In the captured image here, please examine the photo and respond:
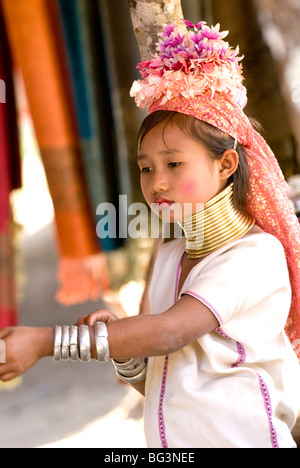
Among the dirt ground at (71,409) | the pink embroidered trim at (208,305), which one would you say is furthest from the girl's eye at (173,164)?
the dirt ground at (71,409)

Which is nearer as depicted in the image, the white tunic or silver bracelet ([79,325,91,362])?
silver bracelet ([79,325,91,362])

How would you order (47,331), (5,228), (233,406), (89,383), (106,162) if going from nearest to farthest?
(47,331), (233,406), (5,228), (106,162), (89,383)

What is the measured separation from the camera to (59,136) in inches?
117

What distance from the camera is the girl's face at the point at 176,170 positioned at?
4.37ft

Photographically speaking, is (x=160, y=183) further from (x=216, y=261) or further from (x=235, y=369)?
(x=235, y=369)

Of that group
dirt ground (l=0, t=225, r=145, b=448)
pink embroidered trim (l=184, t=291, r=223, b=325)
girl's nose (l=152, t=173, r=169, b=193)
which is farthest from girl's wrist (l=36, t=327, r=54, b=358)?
dirt ground (l=0, t=225, r=145, b=448)

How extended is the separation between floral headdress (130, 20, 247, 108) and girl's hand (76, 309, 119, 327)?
19.0 inches

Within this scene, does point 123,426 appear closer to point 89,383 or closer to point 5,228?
point 89,383

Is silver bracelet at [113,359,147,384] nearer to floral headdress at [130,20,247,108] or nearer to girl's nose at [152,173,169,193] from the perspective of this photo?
girl's nose at [152,173,169,193]

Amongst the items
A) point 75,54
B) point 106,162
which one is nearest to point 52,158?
point 106,162

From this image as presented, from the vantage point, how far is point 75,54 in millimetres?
2922

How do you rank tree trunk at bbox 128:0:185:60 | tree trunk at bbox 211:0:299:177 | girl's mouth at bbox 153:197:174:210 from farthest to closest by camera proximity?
tree trunk at bbox 211:0:299:177, tree trunk at bbox 128:0:185:60, girl's mouth at bbox 153:197:174:210

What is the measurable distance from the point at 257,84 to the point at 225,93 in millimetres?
863

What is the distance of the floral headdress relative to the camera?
1.33 metres
